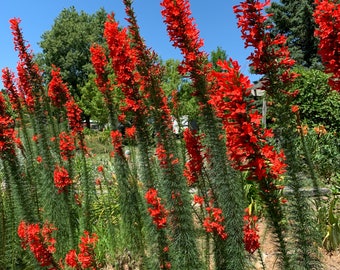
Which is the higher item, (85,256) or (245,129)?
(245,129)

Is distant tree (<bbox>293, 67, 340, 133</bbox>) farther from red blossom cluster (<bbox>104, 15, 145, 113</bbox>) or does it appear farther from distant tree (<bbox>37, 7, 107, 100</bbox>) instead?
distant tree (<bbox>37, 7, 107, 100</bbox>)

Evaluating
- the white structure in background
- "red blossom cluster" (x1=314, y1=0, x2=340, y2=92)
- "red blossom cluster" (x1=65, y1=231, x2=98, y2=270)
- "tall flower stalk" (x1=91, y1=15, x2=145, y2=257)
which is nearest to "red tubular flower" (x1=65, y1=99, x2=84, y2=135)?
"tall flower stalk" (x1=91, y1=15, x2=145, y2=257)

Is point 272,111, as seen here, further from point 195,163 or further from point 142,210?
point 142,210

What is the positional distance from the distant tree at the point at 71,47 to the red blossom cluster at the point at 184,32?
36.9 meters

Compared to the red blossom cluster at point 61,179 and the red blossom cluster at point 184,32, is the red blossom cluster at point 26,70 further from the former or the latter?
the red blossom cluster at point 184,32

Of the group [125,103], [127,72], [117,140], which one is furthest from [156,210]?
[117,140]

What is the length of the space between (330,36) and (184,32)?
134cm

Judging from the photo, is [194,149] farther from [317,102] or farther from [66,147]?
[317,102]

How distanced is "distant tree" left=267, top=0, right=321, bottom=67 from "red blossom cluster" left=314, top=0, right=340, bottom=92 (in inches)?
1061

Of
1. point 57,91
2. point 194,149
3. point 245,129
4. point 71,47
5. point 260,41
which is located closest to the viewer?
point 245,129

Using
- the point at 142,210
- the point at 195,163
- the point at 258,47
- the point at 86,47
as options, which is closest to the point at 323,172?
the point at 142,210

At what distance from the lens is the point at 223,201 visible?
11.9 ft

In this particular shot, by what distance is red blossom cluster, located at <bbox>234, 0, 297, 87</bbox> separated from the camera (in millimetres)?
2764

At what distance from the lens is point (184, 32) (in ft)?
11.8
